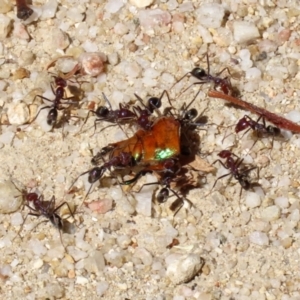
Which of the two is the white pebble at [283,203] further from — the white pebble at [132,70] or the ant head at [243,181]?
the white pebble at [132,70]

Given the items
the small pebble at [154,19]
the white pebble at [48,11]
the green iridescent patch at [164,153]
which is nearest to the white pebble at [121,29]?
the small pebble at [154,19]

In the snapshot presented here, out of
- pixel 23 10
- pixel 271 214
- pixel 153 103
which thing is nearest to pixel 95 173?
pixel 153 103

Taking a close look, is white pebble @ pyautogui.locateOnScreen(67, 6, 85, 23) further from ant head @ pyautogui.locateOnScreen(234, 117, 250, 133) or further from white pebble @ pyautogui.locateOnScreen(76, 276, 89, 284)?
white pebble @ pyautogui.locateOnScreen(76, 276, 89, 284)

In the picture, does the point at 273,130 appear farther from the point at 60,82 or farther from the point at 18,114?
the point at 18,114

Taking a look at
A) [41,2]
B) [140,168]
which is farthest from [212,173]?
[41,2]

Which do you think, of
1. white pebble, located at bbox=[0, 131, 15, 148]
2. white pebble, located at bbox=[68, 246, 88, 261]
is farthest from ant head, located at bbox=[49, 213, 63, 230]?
white pebble, located at bbox=[0, 131, 15, 148]
